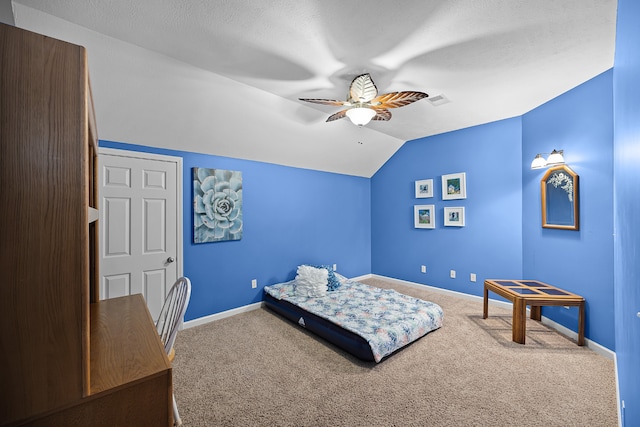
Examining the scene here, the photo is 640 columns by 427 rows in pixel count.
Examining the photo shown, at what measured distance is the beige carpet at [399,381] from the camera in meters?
1.73

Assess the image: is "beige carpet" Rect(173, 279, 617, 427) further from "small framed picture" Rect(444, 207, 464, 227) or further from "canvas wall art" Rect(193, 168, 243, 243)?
"small framed picture" Rect(444, 207, 464, 227)

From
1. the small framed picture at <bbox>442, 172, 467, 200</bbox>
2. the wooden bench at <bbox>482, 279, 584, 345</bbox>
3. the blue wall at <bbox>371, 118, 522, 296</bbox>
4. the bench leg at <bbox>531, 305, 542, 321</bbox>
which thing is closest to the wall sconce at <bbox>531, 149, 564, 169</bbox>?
the blue wall at <bbox>371, 118, 522, 296</bbox>

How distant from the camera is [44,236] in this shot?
0.68 metres

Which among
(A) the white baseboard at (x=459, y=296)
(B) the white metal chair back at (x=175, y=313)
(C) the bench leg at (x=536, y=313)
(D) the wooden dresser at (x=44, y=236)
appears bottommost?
(A) the white baseboard at (x=459, y=296)

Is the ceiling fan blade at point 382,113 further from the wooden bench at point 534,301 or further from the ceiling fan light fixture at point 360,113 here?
the wooden bench at point 534,301

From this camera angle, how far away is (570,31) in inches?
75.1

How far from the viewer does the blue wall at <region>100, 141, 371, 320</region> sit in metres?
3.21

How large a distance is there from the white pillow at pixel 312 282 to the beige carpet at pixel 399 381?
1.96 ft

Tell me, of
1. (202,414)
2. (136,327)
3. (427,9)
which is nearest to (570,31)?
(427,9)

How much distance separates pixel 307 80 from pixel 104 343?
249 centimetres

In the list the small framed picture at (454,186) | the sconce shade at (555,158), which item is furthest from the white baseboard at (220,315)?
the sconce shade at (555,158)

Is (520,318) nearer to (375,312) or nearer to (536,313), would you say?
(536,313)

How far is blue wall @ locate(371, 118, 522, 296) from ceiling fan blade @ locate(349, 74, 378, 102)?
236cm

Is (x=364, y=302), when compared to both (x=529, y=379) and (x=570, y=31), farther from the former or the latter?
(x=570, y=31)
